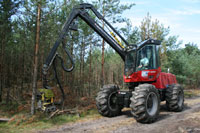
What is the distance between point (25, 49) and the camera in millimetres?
12648

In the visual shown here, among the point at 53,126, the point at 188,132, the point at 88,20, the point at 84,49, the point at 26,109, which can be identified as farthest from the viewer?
the point at 84,49

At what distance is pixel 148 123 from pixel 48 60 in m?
4.46

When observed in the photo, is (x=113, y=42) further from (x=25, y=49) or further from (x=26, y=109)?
(x=25, y=49)

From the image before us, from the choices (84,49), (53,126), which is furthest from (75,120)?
(84,49)

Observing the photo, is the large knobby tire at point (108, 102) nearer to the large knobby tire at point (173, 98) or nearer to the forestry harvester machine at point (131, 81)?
the forestry harvester machine at point (131, 81)

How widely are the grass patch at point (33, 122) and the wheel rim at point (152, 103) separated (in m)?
2.86

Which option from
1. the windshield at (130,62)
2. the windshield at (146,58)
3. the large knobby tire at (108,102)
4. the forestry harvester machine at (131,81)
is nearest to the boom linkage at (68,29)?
the forestry harvester machine at (131,81)

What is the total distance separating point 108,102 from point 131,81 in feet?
4.58

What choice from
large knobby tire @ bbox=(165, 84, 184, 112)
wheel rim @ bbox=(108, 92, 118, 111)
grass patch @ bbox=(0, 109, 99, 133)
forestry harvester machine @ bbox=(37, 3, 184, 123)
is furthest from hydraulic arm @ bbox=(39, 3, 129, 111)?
large knobby tire @ bbox=(165, 84, 184, 112)

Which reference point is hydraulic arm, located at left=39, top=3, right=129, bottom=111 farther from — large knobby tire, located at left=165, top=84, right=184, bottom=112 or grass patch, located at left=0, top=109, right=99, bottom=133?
large knobby tire, located at left=165, top=84, right=184, bottom=112

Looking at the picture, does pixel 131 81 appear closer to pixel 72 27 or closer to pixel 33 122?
pixel 72 27

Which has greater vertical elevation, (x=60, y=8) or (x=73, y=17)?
(x=60, y=8)

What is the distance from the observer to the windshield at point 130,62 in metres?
7.75

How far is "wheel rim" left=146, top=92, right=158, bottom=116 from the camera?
6.91 metres
